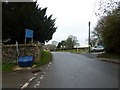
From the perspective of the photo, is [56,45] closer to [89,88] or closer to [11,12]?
[11,12]

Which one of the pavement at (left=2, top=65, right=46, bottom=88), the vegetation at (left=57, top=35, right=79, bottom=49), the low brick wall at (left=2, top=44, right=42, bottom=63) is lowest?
the pavement at (left=2, top=65, right=46, bottom=88)

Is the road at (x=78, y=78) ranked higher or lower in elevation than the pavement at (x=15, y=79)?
higher

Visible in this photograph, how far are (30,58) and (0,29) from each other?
6858 mm

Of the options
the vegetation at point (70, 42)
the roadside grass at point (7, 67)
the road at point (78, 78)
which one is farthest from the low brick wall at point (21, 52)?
the vegetation at point (70, 42)

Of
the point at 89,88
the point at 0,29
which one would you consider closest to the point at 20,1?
the point at 0,29

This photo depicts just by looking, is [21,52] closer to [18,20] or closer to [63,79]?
[18,20]

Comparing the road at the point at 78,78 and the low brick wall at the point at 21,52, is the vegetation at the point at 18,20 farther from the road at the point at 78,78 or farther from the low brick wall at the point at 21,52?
the road at the point at 78,78

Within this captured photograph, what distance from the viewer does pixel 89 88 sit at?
721 cm

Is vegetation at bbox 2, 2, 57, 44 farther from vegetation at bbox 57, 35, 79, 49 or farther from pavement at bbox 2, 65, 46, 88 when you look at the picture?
vegetation at bbox 57, 35, 79, 49

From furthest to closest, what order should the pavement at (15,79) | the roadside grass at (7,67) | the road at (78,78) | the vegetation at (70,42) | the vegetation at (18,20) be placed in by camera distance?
the vegetation at (70,42)
the vegetation at (18,20)
the roadside grass at (7,67)
the pavement at (15,79)
the road at (78,78)

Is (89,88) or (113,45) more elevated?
(113,45)

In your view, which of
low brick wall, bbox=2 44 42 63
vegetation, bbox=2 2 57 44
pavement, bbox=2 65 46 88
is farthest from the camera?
vegetation, bbox=2 2 57 44

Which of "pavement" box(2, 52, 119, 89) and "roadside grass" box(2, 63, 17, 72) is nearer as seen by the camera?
"pavement" box(2, 52, 119, 89)

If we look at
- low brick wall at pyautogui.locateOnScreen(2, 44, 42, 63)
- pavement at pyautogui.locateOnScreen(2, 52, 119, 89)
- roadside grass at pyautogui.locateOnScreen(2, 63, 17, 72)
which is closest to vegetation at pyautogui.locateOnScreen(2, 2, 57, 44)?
low brick wall at pyautogui.locateOnScreen(2, 44, 42, 63)
